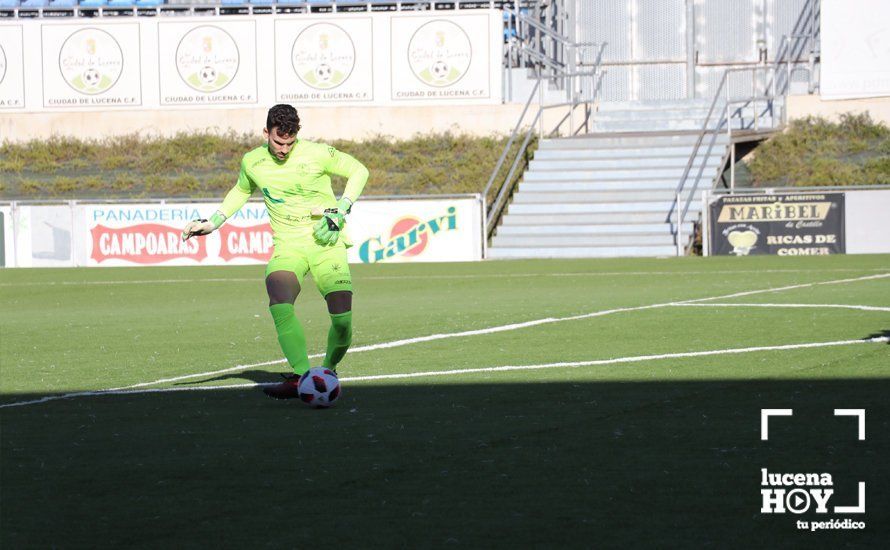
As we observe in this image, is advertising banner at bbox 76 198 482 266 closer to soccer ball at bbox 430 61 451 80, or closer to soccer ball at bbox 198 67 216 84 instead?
soccer ball at bbox 430 61 451 80

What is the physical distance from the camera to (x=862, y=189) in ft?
105

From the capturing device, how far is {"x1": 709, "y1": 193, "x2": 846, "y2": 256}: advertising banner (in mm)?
32188

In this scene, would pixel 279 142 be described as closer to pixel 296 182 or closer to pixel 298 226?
pixel 296 182

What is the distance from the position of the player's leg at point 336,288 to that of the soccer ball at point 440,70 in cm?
3368

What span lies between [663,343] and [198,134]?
111 ft

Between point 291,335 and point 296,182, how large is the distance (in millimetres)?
1070

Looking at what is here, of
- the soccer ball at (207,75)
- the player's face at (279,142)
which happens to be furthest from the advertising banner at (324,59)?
the player's face at (279,142)

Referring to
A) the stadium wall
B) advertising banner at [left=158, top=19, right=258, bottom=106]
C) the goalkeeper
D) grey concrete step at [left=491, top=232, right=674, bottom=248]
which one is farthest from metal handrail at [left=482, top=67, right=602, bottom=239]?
the goalkeeper

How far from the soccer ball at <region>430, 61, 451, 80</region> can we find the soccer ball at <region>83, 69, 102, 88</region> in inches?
423

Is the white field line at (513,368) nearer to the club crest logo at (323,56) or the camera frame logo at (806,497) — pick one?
the camera frame logo at (806,497)

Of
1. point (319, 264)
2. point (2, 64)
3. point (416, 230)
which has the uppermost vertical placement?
point (2, 64)

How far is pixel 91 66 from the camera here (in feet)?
147

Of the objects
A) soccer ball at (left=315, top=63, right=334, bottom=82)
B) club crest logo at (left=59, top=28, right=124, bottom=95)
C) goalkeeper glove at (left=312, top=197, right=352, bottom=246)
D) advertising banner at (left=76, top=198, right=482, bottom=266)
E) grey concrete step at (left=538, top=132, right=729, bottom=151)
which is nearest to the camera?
goalkeeper glove at (left=312, top=197, right=352, bottom=246)

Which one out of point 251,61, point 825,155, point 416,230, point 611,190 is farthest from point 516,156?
point 251,61
